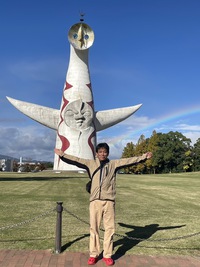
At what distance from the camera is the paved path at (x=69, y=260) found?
5.19 meters

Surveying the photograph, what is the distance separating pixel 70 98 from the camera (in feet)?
122

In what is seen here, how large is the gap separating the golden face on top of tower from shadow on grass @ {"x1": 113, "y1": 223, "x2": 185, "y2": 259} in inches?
1231

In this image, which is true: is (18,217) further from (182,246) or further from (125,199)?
(125,199)

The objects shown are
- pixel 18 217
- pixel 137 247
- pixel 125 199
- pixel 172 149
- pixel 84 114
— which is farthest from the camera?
pixel 172 149

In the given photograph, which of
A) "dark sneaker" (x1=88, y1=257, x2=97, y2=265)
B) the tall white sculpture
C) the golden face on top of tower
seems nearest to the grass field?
"dark sneaker" (x1=88, y1=257, x2=97, y2=265)

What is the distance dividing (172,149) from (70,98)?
102 ft

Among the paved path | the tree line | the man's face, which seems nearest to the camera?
the paved path

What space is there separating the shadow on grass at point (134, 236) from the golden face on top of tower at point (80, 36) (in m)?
31.3

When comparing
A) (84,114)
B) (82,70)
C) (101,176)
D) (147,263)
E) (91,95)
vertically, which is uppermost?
(82,70)

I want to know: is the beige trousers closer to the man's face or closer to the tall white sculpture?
the man's face

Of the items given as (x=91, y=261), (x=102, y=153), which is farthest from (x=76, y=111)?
(x=91, y=261)

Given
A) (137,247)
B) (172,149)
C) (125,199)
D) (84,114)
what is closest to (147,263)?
(137,247)

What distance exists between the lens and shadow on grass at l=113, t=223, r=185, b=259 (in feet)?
19.8

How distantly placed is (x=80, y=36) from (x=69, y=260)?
3370 cm
